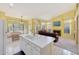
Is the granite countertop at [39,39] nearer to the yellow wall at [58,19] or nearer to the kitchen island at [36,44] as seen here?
the kitchen island at [36,44]

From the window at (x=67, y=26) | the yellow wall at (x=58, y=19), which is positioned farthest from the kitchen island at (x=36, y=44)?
the window at (x=67, y=26)

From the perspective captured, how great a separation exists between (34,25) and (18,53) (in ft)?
2.11

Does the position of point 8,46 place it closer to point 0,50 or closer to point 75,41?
point 0,50

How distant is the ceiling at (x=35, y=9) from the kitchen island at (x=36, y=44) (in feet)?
1.33

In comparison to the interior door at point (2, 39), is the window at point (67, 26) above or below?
above

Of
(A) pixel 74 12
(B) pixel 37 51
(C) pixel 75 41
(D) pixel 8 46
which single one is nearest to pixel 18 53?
(D) pixel 8 46

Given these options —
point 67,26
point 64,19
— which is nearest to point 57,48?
point 67,26

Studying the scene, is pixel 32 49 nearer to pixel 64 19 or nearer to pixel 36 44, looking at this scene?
pixel 36 44

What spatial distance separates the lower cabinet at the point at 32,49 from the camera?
6.40 feet

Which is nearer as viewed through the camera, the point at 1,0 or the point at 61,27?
the point at 1,0

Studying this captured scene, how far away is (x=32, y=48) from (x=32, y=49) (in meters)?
0.02

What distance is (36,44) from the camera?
6.48ft

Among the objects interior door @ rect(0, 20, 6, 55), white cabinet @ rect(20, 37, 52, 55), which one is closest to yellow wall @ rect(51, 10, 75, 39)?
white cabinet @ rect(20, 37, 52, 55)
